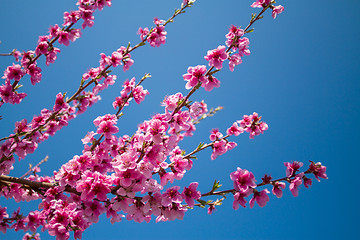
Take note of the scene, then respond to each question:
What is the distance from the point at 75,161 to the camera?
286cm

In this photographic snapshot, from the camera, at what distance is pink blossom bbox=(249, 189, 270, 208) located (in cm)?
231

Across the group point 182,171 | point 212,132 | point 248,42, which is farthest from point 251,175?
point 248,42

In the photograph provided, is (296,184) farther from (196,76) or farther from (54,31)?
(54,31)

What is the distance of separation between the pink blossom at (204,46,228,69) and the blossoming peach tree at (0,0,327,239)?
1 centimetres

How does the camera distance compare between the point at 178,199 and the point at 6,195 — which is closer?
the point at 178,199

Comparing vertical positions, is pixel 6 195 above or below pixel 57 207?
above

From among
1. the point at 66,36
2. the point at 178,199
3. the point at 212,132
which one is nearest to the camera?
the point at 178,199

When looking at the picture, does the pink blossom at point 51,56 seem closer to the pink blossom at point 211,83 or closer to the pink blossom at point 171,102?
the pink blossom at point 171,102

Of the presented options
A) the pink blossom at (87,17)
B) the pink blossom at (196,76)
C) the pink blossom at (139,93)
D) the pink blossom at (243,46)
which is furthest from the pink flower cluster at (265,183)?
the pink blossom at (87,17)

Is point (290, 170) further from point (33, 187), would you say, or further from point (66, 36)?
point (66, 36)

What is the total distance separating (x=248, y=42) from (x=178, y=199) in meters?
2.56

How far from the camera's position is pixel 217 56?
9.41 ft

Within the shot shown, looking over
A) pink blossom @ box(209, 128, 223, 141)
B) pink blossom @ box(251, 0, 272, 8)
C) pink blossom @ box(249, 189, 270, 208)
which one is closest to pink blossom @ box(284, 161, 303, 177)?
pink blossom @ box(249, 189, 270, 208)

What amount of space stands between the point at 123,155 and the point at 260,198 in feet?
5.46
